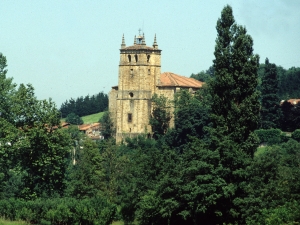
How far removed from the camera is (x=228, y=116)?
156 feet

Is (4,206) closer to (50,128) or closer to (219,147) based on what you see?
(50,128)

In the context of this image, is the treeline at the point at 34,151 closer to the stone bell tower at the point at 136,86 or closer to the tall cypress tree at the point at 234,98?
the tall cypress tree at the point at 234,98

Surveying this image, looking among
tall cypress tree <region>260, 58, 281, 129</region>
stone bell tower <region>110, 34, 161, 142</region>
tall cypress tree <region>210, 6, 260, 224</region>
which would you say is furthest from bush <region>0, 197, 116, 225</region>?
tall cypress tree <region>260, 58, 281, 129</region>

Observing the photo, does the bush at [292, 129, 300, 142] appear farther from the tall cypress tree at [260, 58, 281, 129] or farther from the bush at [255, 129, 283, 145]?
the tall cypress tree at [260, 58, 281, 129]

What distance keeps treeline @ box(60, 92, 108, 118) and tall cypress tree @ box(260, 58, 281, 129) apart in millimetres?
47158

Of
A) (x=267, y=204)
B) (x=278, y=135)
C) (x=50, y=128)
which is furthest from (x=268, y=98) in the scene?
(x=267, y=204)

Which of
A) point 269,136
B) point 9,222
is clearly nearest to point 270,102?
point 269,136

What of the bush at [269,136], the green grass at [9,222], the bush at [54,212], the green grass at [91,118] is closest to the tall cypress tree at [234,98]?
the bush at [54,212]

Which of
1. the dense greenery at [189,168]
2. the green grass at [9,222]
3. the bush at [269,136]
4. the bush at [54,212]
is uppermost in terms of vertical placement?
the bush at [269,136]

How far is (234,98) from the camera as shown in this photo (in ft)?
158

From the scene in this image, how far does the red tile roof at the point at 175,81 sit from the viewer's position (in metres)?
100

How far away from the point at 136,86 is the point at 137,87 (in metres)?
0.16

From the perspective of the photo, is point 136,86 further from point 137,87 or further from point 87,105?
point 87,105

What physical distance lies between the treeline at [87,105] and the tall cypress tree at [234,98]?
98.1m
